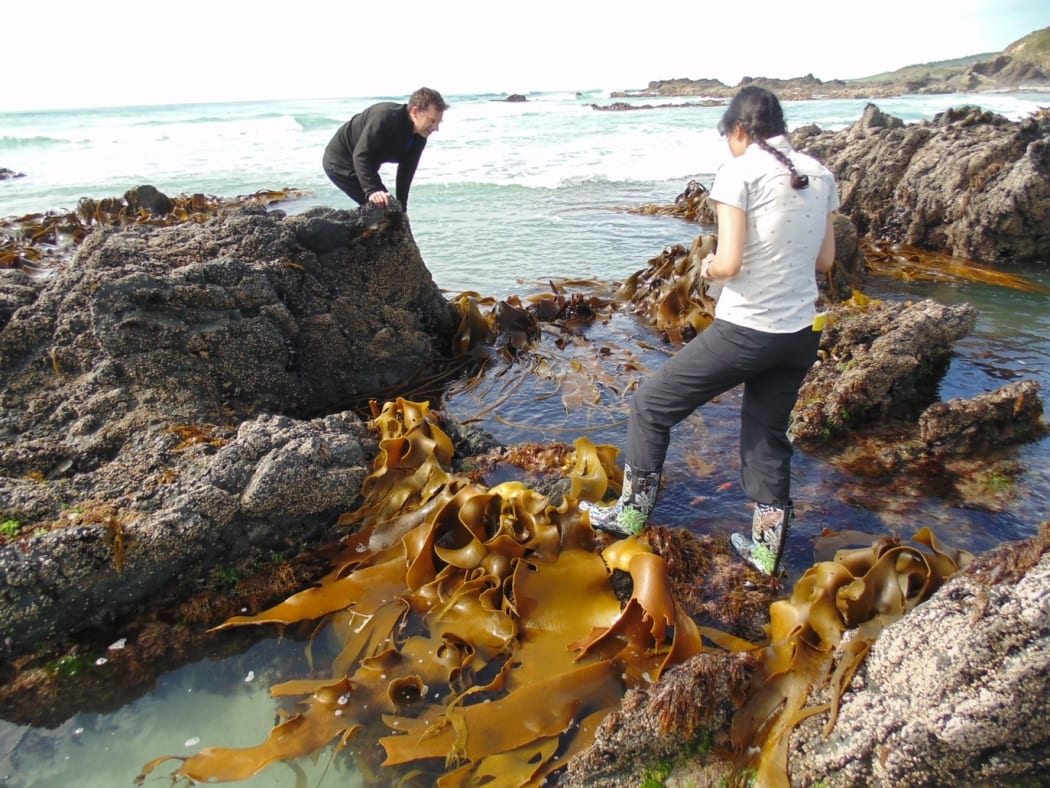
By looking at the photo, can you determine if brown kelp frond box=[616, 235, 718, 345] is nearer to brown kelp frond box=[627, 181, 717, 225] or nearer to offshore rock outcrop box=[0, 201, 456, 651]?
offshore rock outcrop box=[0, 201, 456, 651]

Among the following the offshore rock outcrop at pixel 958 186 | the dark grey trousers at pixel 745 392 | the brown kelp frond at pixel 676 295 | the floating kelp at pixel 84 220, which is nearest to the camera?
the dark grey trousers at pixel 745 392

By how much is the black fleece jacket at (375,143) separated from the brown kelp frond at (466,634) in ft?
7.60

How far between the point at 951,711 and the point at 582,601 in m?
1.33

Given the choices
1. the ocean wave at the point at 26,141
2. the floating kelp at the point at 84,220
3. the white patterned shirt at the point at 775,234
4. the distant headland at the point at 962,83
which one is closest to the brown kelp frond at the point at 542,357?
the white patterned shirt at the point at 775,234

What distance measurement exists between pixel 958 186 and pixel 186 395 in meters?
9.36

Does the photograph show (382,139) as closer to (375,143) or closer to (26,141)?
(375,143)

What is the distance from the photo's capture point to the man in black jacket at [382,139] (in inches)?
176

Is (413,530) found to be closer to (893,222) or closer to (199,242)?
(199,242)

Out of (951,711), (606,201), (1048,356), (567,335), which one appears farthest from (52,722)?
(606,201)

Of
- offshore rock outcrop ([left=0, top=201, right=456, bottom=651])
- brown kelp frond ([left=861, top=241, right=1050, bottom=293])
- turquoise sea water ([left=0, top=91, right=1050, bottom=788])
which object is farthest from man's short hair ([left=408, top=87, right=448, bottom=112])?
brown kelp frond ([left=861, top=241, right=1050, bottom=293])

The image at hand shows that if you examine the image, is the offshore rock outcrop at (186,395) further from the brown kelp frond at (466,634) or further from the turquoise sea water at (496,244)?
the turquoise sea water at (496,244)

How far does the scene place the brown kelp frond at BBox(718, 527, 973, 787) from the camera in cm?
180

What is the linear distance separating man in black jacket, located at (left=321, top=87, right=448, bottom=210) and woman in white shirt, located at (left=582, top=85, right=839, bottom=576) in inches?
108

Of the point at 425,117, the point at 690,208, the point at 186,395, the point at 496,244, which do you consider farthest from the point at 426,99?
the point at 690,208
